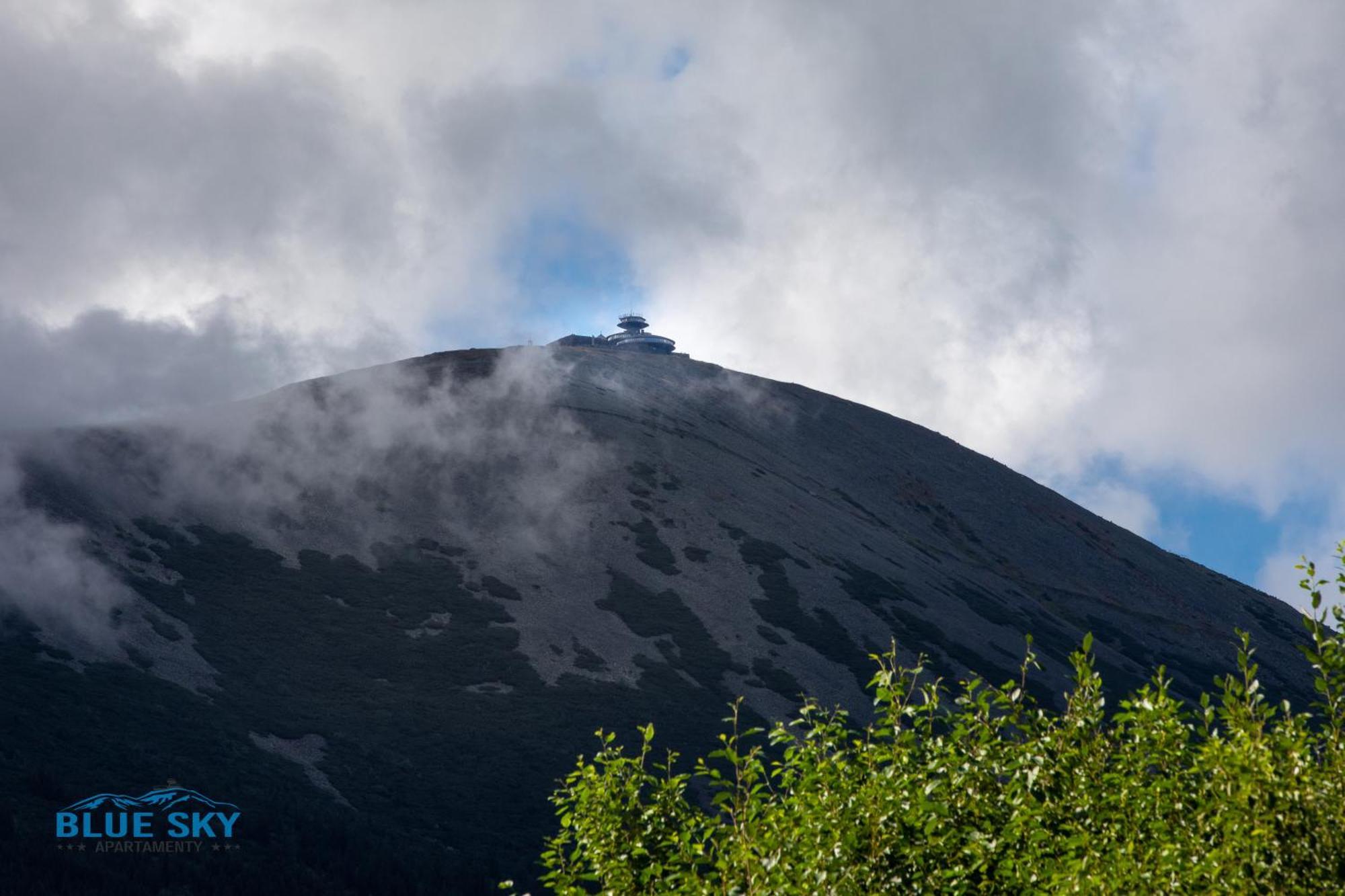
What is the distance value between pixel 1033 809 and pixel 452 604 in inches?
2828

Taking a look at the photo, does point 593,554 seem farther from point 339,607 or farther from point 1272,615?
point 1272,615

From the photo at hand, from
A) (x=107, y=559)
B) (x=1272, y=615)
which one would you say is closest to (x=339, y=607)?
(x=107, y=559)

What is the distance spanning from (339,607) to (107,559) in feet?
48.2

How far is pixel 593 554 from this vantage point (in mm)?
93500

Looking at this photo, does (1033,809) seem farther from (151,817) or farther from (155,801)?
(155,801)

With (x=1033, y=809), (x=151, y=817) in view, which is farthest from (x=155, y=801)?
(x=1033, y=809)

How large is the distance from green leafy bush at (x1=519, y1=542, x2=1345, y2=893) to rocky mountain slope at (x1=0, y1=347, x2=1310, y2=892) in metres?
35.9

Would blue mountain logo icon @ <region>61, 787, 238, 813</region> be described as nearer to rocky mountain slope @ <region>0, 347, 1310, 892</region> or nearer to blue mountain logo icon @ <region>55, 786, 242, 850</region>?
blue mountain logo icon @ <region>55, 786, 242, 850</region>

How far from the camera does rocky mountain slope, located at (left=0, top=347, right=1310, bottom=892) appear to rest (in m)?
54.2

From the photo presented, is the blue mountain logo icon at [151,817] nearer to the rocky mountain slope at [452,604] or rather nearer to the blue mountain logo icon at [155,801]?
the blue mountain logo icon at [155,801]

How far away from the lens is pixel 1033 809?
43.4 feet

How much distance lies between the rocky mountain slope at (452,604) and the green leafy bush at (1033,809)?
3591 cm

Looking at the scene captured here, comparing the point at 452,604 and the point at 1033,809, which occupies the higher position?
the point at 452,604

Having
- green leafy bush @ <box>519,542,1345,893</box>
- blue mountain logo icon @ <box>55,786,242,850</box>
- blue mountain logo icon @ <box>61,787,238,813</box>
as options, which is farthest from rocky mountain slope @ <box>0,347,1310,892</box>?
green leafy bush @ <box>519,542,1345,893</box>
